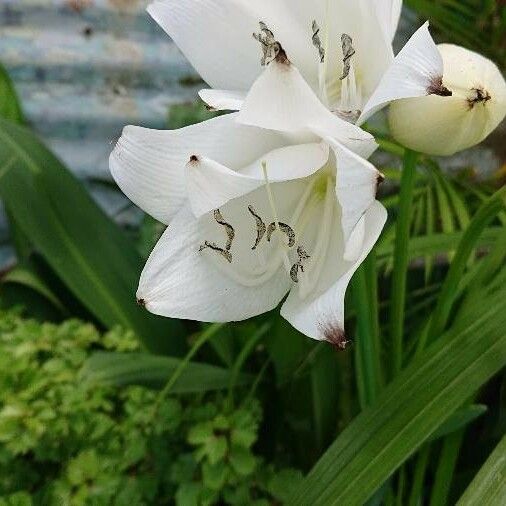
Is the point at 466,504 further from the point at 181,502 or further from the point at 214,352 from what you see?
the point at 214,352

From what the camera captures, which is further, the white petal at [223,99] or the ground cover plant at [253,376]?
the ground cover plant at [253,376]

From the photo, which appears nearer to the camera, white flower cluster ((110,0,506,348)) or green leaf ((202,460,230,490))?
white flower cluster ((110,0,506,348))

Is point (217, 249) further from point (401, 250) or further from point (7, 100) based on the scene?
point (7, 100)

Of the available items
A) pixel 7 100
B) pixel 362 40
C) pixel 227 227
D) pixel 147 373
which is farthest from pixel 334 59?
pixel 7 100

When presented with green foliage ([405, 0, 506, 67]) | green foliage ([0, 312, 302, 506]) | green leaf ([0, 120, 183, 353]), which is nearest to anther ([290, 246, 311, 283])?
green foliage ([0, 312, 302, 506])

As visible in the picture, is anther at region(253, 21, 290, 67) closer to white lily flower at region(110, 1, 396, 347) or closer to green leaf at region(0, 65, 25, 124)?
white lily flower at region(110, 1, 396, 347)

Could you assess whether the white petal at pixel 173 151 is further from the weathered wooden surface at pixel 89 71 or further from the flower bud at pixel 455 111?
the weathered wooden surface at pixel 89 71

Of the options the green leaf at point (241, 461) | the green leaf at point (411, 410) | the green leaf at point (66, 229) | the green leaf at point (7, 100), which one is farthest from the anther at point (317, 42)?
the green leaf at point (7, 100)

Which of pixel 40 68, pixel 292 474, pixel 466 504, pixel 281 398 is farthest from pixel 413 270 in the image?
pixel 40 68
